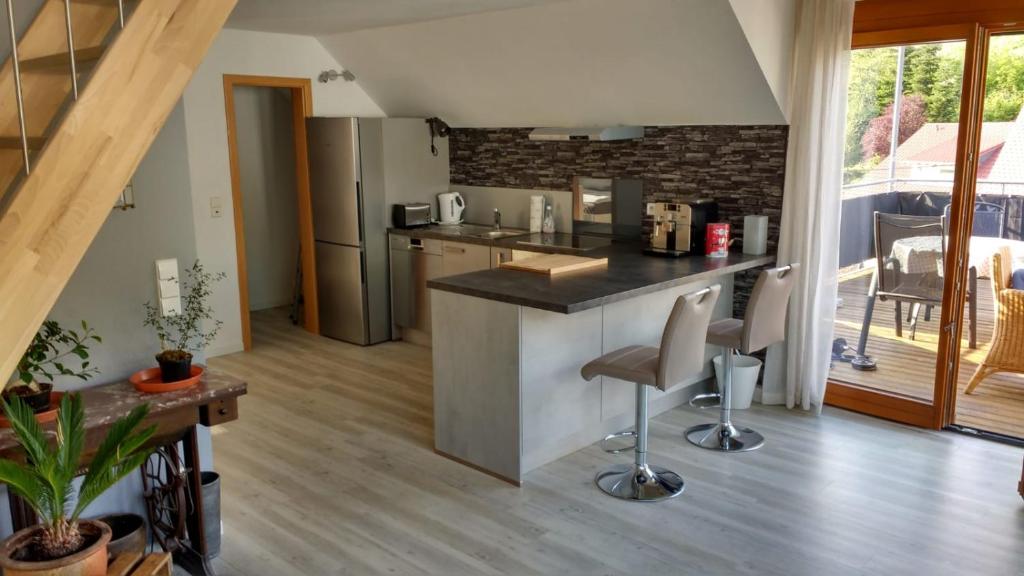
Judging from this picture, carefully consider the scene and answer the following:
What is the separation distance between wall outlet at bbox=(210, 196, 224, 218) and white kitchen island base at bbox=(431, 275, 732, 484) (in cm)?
263

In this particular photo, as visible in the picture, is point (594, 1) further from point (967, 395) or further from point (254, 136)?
point (254, 136)

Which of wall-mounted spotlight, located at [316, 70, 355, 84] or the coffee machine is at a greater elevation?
wall-mounted spotlight, located at [316, 70, 355, 84]

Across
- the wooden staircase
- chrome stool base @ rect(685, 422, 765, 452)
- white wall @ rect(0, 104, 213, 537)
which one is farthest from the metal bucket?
chrome stool base @ rect(685, 422, 765, 452)

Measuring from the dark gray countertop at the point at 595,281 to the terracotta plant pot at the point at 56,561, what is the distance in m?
1.83

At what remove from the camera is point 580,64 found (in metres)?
4.93

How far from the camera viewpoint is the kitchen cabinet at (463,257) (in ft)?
18.4

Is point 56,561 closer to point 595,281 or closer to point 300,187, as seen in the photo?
point 595,281

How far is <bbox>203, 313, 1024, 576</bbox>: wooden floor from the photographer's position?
308cm

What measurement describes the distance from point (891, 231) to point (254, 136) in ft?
16.7

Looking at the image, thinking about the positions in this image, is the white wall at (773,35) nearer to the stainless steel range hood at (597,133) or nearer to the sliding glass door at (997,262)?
the sliding glass door at (997,262)

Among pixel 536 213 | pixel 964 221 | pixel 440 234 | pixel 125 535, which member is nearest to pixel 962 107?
pixel 964 221

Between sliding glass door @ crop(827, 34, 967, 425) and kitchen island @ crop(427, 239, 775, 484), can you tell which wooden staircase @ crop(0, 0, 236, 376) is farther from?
sliding glass door @ crop(827, 34, 967, 425)

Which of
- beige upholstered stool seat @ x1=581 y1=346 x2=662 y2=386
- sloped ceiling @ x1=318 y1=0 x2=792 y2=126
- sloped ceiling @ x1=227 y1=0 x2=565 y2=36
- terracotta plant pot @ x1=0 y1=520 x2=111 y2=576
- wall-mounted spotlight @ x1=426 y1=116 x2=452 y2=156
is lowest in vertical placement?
terracotta plant pot @ x1=0 y1=520 x2=111 y2=576

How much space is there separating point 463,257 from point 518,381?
2240 mm
